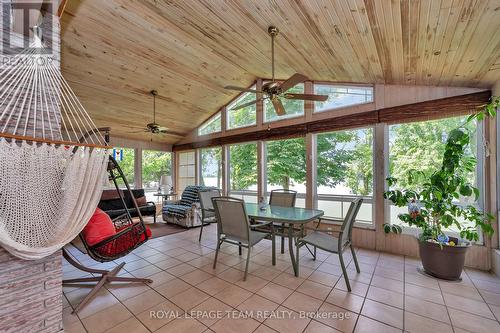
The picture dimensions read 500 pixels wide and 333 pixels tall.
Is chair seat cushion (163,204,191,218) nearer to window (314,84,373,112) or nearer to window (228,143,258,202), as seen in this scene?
window (228,143,258,202)

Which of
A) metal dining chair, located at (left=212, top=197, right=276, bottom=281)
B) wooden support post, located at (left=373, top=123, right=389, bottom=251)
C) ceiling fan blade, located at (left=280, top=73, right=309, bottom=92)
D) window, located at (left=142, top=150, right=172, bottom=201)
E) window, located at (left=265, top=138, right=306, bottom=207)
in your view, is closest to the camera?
ceiling fan blade, located at (left=280, top=73, right=309, bottom=92)

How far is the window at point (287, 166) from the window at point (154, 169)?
347 cm

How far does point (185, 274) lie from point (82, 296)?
99 cm

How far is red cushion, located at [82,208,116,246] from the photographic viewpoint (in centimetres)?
203

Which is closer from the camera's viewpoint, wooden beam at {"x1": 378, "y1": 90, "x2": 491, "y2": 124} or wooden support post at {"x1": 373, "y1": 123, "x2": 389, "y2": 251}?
wooden beam at {"x1": 378, "y1": 90, "x2": 491, "y2": 124}

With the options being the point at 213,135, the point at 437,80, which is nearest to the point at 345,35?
the point at 437,80

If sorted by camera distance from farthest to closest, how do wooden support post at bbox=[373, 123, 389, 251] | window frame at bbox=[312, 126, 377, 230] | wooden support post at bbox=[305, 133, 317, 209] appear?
1. wooden support post at bbox=[305, 133, 317, 209]
2. window frame at bbox=[312, 126, 377, 230]
3. wooden support post at bbox=[373, 123, 389, 251]

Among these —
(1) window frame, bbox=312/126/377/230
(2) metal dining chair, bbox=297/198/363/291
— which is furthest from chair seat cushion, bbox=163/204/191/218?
(2) metal dining chair, bbox=297/198/363/291

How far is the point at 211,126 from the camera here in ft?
20.6

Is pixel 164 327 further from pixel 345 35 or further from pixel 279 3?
pixel 345 35

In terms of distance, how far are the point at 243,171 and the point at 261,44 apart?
3124mm

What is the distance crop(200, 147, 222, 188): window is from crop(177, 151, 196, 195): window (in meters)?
0.41

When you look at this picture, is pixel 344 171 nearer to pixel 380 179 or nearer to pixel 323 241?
pixel 380 179

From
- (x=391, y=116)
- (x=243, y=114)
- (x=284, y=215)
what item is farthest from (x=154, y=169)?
(x=391, y=116)
